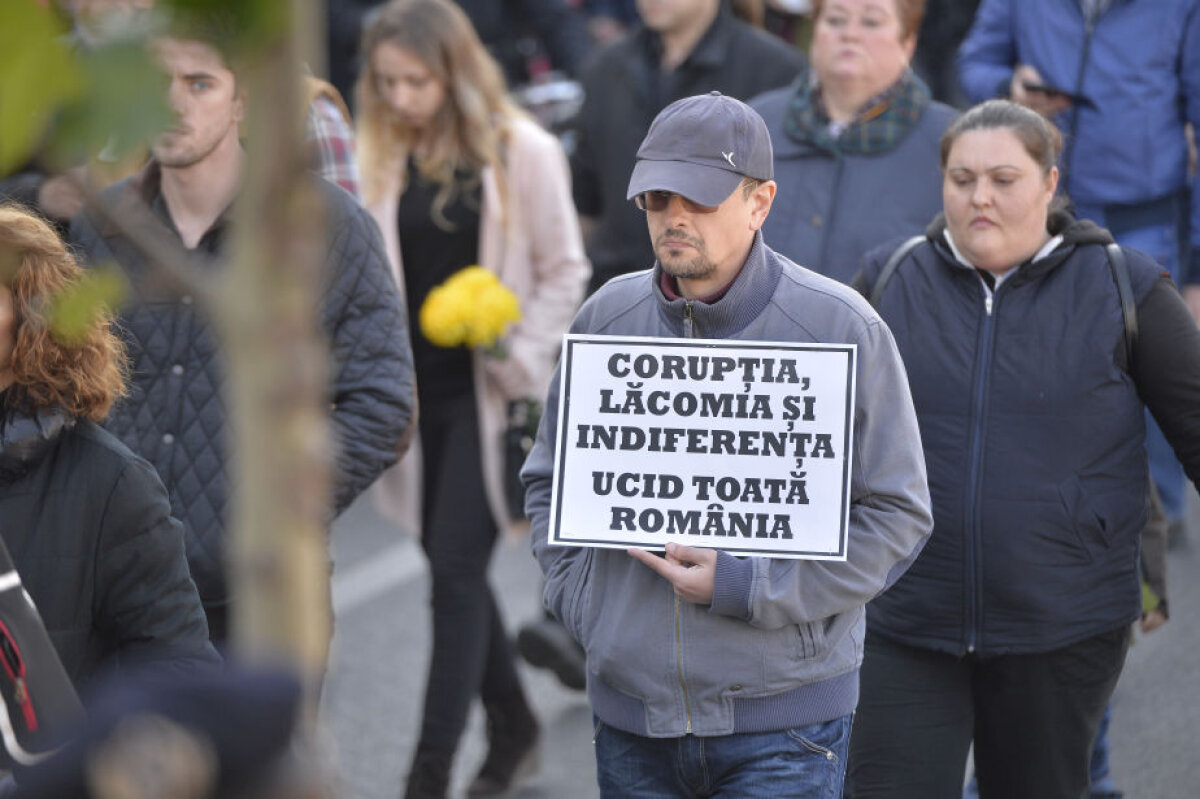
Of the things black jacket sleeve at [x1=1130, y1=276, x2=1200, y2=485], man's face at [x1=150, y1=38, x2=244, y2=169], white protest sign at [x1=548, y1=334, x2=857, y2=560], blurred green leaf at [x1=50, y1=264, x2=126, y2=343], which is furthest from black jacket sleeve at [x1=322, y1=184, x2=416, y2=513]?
blurred green leaf at [x1=50, y1=264, x2=126, y2=343]

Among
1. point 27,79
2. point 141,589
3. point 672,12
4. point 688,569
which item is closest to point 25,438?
point 141,589

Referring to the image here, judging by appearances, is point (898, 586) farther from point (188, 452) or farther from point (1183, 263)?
point (1183, 263)

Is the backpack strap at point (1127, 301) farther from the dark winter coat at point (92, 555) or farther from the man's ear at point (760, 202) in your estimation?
the dark winter coat at point (92, 555)

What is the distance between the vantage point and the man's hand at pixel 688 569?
3.10 m

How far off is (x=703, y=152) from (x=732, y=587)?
2.45 ft

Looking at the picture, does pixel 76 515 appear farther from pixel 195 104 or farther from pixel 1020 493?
pixel 1020 493

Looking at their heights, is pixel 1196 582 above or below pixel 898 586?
below

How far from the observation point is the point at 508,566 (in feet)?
25.2

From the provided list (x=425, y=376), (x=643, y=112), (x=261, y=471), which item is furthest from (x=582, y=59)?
(x=261, y=471)

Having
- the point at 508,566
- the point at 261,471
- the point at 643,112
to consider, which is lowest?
the point at 508,566

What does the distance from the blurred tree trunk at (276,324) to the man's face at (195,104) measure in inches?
3.6

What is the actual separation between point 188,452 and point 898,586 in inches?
59.4

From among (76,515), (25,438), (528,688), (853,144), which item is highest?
(853,144)

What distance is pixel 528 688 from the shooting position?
6.38 metres
